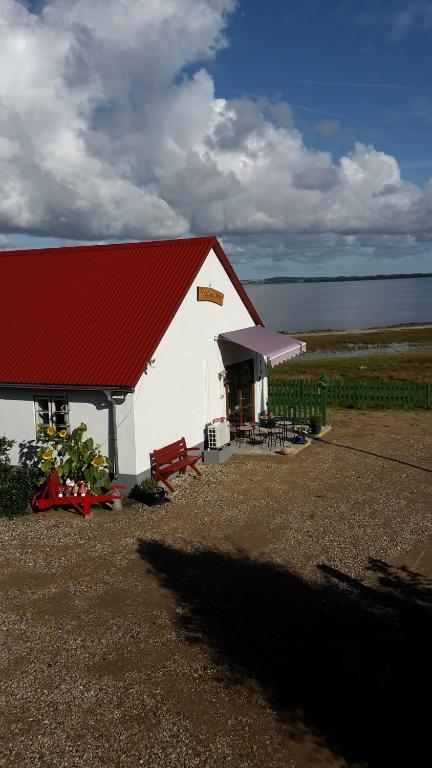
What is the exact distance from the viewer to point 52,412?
14.5m

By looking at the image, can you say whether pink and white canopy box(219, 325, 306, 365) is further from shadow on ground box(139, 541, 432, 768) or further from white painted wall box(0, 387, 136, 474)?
shadow on ground box(139, 541, 432, 768)

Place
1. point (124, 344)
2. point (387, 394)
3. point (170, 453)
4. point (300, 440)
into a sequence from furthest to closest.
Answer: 1. point (387, 394)
2. point (300, 440)
3. point (170, 453)
4. point (124, 344)

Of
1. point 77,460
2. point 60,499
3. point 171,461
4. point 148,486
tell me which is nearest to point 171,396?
point 171,461

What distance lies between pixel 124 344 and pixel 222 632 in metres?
7.99

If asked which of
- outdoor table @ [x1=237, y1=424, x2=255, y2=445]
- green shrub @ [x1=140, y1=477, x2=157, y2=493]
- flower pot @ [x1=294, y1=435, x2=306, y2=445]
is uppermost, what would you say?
outdoor table @ [x1=237, y1=424, x2=255, y2=445]

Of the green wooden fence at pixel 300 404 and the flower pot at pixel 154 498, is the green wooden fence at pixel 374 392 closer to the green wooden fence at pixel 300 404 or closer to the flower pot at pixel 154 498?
the green wooden fence at pixel 300 404

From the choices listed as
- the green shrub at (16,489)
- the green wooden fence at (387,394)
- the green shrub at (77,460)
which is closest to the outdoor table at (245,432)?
the green shrub at (77,460)

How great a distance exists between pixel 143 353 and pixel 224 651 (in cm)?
775

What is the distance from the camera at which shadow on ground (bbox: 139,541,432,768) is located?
6238mm

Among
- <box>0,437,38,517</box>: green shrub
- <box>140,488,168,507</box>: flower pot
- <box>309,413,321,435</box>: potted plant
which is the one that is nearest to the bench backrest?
<box>140,488,168,507</box>: flower pot

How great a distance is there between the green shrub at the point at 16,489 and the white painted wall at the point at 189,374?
2513 millimetres

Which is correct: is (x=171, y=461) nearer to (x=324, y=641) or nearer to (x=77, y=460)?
(x=77, y=460)

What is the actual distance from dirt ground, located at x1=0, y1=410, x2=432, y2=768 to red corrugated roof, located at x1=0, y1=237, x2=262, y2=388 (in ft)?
11.7

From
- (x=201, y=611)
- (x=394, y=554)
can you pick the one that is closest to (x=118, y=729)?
(x=201, y=611)
